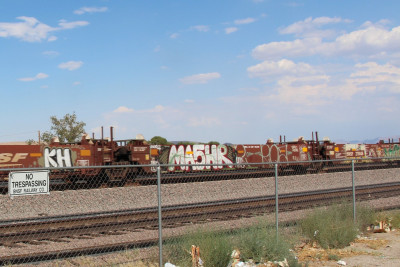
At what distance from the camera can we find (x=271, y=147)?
35.6 m

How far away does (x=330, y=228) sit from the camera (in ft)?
32.3

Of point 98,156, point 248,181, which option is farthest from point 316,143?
point 98,156

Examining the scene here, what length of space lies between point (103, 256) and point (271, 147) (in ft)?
92.8

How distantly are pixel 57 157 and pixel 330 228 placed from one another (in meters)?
16.5

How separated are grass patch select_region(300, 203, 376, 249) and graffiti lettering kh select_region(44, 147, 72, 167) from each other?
1556cm

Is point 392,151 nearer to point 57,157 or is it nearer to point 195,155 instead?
point 195,155

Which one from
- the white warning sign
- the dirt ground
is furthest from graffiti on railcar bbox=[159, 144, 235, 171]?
the white warning sign

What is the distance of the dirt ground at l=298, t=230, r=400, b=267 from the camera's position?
27.8 feet

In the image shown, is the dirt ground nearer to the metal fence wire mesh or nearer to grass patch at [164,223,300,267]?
grass patch at [164,223,300,267]

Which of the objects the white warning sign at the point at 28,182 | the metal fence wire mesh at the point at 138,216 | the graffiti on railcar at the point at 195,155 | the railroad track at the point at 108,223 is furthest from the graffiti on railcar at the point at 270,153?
the white warning sign at the point at 28,182

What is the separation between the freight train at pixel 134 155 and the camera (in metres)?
21.5

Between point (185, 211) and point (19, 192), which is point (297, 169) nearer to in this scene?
point (185, 211)

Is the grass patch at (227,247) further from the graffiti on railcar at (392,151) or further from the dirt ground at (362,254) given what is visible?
the graffiti on railcar at (392,151)

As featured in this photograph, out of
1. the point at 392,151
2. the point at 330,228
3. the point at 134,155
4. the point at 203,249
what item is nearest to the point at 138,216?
the point at 203,249
